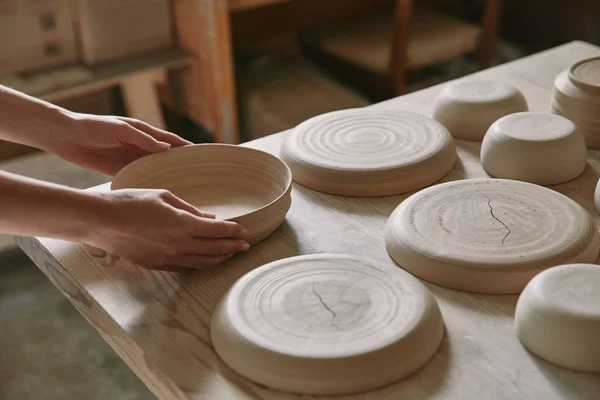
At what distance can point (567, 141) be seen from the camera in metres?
1.33

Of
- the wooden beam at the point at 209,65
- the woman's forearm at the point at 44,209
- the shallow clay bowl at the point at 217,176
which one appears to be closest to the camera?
the woman's forearm at the point at 44,209

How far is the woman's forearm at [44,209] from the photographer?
40.2 inches

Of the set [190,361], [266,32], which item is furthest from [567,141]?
[266,32]

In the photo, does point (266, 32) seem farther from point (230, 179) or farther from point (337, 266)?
point (337, 266)

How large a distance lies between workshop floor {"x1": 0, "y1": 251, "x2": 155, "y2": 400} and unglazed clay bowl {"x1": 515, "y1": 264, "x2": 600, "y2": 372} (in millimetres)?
1331

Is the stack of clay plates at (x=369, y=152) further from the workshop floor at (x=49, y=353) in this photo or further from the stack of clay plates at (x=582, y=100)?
the workshop floor at (x=49, y=353)

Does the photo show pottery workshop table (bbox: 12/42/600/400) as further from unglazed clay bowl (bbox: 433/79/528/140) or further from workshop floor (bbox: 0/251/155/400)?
workshop floor (bbox: 0/251/155/400)

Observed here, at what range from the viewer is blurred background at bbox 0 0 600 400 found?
2.23 meters

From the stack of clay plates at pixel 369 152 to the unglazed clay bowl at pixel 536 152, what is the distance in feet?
0.28

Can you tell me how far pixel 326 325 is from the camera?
0.96 meters

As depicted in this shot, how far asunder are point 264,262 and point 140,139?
34 cm

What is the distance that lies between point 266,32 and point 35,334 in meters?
1.69

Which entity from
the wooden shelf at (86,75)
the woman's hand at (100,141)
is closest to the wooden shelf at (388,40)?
the wooden shelf at (86,75)

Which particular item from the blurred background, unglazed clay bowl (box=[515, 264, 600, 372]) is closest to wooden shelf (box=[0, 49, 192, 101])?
the blurred background
